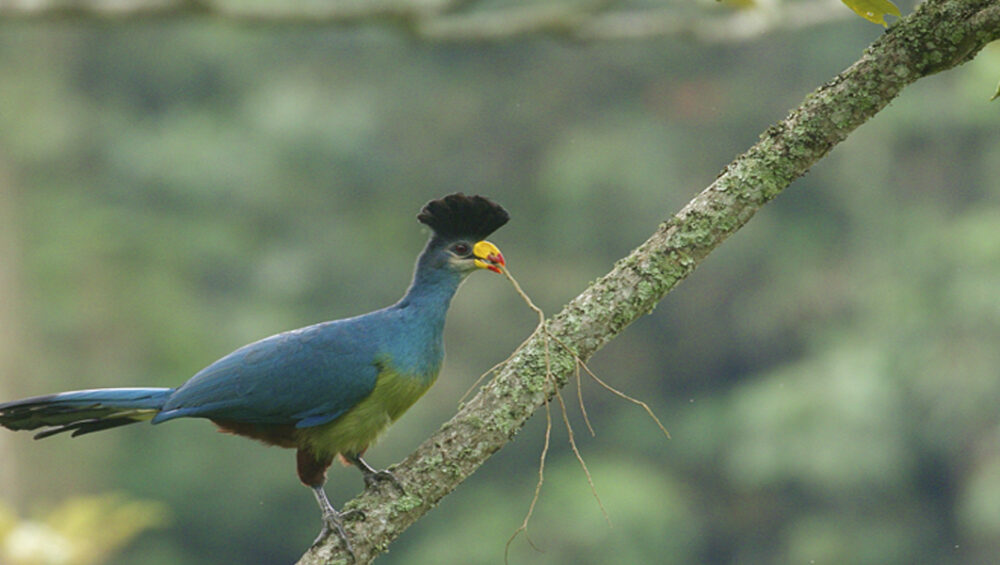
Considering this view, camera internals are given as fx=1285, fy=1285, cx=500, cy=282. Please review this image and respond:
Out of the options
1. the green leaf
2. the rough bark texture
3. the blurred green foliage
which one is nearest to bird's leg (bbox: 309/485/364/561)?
the rough bark texture

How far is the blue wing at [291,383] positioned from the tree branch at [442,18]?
1952mm

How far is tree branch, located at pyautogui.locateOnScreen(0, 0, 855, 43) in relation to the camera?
473 centimetres

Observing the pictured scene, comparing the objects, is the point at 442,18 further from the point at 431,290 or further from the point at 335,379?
the point at 335,379

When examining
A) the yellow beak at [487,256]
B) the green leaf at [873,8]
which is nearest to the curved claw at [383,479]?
the yellow beak at [487,256]

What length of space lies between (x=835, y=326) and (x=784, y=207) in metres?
1.94

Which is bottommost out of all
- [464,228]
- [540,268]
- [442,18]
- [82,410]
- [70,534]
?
[82,410]

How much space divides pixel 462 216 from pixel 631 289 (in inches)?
27.8

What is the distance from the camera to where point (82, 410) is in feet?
9.95

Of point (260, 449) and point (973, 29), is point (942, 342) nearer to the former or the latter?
point (260, 449)

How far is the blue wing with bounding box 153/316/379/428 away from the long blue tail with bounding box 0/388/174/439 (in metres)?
0.06

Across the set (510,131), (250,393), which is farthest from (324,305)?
(250,393)

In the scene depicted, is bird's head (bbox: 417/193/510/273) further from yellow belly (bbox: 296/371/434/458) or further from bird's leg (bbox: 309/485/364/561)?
bird's leg (bbox: 309/485/364/561)

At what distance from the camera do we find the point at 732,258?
1658 centimetres

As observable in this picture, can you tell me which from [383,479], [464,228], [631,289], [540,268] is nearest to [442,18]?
[464,228]
